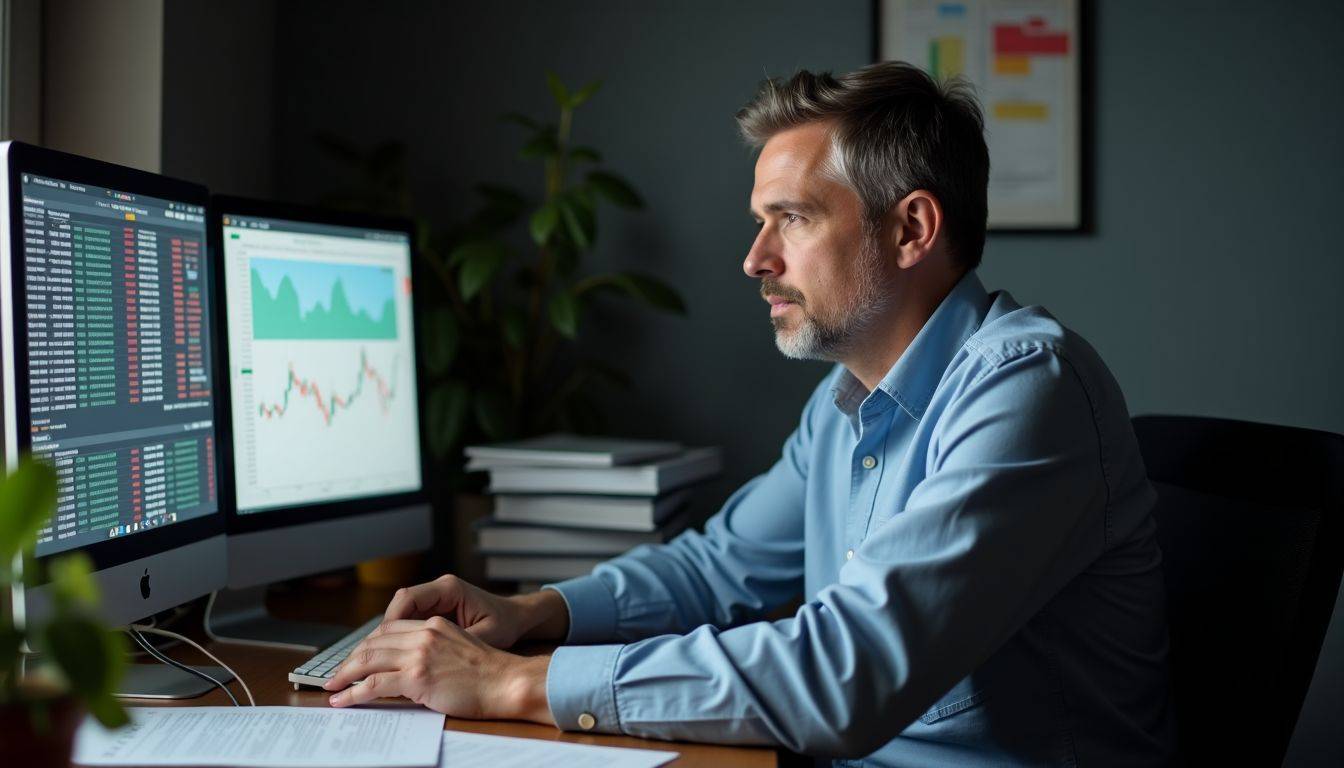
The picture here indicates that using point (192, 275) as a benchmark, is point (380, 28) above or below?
above

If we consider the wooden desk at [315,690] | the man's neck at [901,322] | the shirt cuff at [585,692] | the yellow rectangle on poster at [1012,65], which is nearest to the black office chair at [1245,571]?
the man's neck at [901,322]

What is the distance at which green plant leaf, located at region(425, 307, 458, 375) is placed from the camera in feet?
5.97

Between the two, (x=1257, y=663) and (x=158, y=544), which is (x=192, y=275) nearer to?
(x=158, y=544)

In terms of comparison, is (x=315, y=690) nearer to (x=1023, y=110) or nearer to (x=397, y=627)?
(x=397, y=627)

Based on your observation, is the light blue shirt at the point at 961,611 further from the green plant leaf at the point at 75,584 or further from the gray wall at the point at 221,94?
the gray wall at the point at 221,94

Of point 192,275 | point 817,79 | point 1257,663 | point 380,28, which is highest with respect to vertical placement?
point 380,28

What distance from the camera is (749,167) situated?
2088mm

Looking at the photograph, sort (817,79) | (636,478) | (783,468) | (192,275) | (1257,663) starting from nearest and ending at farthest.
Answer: (1257,663) < (192,275) < (817,79) < (783,468) < (636,478)

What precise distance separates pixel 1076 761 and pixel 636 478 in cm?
79

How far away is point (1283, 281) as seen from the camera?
2041mm

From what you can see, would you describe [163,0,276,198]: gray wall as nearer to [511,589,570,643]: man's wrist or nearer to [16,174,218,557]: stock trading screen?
[16,174,218,557]: stock trading screen

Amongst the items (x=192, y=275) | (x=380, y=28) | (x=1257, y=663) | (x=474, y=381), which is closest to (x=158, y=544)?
(x=192, y=275)

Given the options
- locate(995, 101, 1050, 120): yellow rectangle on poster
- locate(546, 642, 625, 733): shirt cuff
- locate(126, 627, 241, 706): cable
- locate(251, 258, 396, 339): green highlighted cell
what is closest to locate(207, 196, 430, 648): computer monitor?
locate(251, 258, 396, 339): green highlighted cell

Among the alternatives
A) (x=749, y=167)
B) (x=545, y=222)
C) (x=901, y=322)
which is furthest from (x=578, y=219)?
(x=901, y=322)
